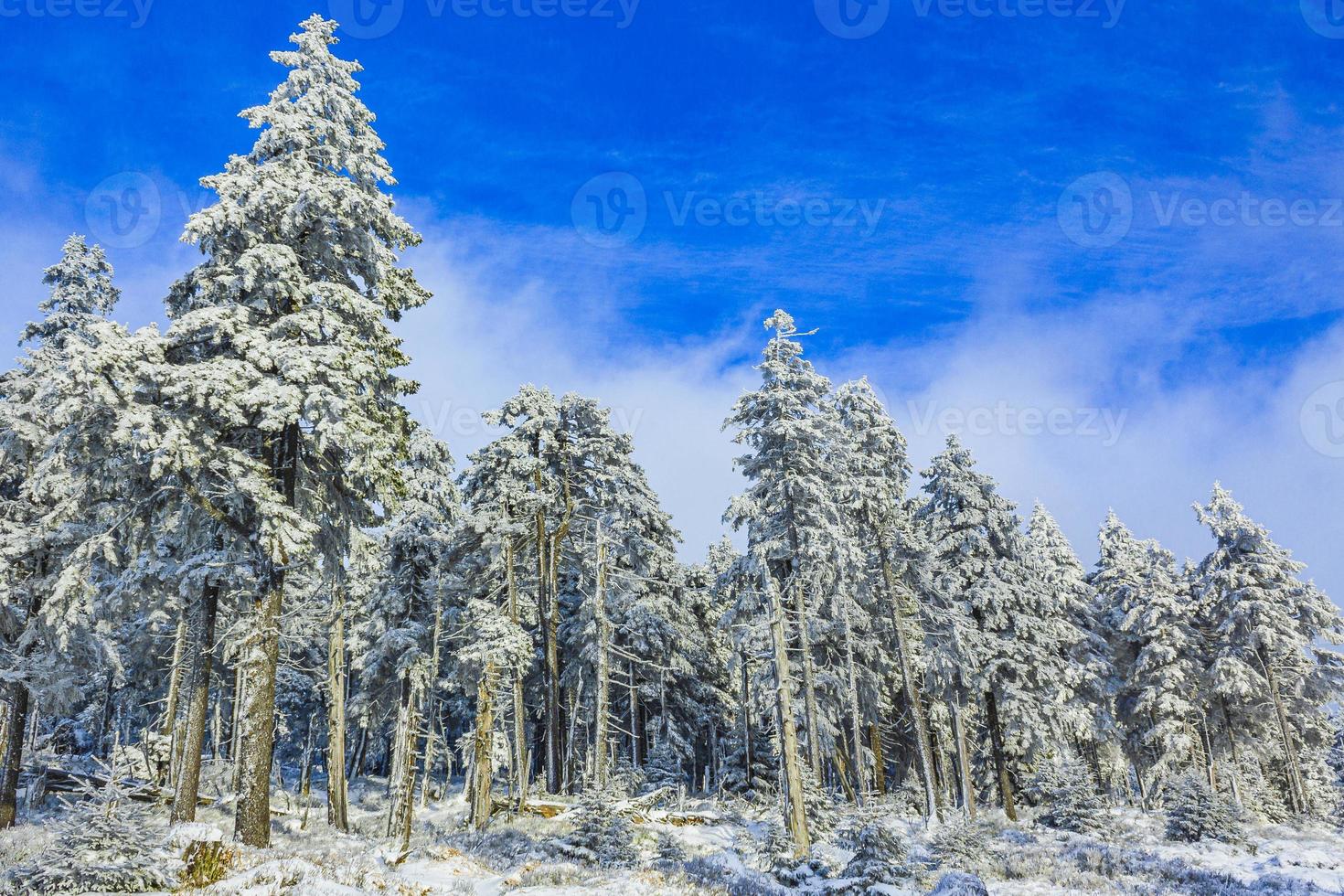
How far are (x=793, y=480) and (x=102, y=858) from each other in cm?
1887

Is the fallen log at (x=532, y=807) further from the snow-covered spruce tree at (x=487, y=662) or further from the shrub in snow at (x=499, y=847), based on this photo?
the shrub in snow at (x=499, y=847)

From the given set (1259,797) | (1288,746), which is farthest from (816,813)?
(1288,746)

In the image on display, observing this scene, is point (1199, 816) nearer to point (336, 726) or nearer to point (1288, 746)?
point (1288, 746)

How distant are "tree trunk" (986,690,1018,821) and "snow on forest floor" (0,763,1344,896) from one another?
110 centimetres

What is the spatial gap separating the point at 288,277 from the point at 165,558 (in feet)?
26.9

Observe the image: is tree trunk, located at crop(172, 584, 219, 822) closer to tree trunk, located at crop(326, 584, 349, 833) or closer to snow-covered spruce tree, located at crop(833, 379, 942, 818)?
tree trunk, located at crop(326, 584, 349, 833)

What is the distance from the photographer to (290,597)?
3600cm

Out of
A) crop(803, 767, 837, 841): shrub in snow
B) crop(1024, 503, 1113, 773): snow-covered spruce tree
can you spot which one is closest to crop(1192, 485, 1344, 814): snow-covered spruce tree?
crop(1024, 503, 1113, 773): snow-covered spruce tree

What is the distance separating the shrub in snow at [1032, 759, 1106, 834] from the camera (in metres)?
24.9

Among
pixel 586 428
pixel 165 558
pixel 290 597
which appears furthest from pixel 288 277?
pixel 290 597

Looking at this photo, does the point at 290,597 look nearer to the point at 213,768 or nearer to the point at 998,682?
the point at 213,768

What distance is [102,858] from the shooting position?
28.3 ft

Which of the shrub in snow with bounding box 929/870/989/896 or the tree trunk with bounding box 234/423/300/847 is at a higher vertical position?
the tree trunk with bounding box 234/423/300/847

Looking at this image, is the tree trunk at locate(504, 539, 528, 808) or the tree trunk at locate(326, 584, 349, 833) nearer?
the tree trunk at locate(326, 584, 349, 833)
